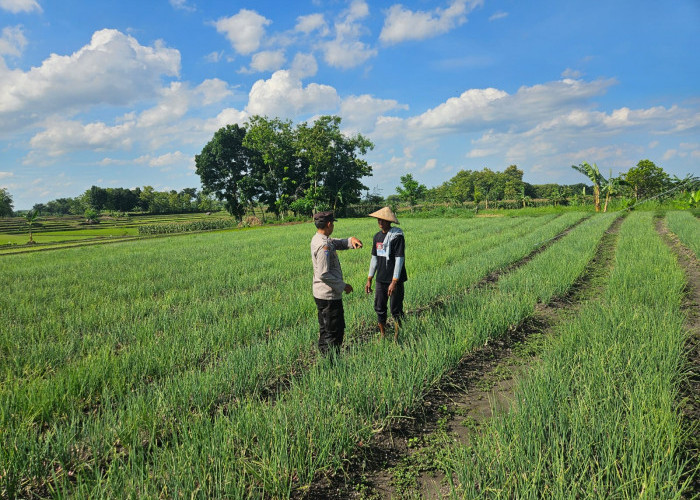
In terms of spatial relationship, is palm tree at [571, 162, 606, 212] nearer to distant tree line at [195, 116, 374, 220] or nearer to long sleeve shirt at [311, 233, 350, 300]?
distant tree line at [195, 116, 374, 220]

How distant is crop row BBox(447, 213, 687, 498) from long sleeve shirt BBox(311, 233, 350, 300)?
1.75 m

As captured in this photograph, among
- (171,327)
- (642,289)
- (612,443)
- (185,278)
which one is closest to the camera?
(612,443)

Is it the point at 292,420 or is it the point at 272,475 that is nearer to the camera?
the point at 272,475

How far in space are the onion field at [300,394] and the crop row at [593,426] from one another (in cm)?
2

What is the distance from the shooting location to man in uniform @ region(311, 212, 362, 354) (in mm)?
3475

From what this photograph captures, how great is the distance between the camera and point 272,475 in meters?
1.97

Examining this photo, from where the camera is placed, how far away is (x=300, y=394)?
9.67 feet

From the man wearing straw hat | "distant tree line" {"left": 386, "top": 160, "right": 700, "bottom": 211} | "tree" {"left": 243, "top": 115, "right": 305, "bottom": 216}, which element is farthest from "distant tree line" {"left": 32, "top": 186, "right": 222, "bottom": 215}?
the man wearing straw hat

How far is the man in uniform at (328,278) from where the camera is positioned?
3475 millimetres

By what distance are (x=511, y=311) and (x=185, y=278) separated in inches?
288

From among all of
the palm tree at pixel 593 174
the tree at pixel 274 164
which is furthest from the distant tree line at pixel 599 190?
the tree at pixel 274 164

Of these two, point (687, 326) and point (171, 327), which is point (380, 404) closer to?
point (171, 327)

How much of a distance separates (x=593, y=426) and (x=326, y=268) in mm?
2343

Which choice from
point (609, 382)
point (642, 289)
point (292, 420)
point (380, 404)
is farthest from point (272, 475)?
point (642, 289)
